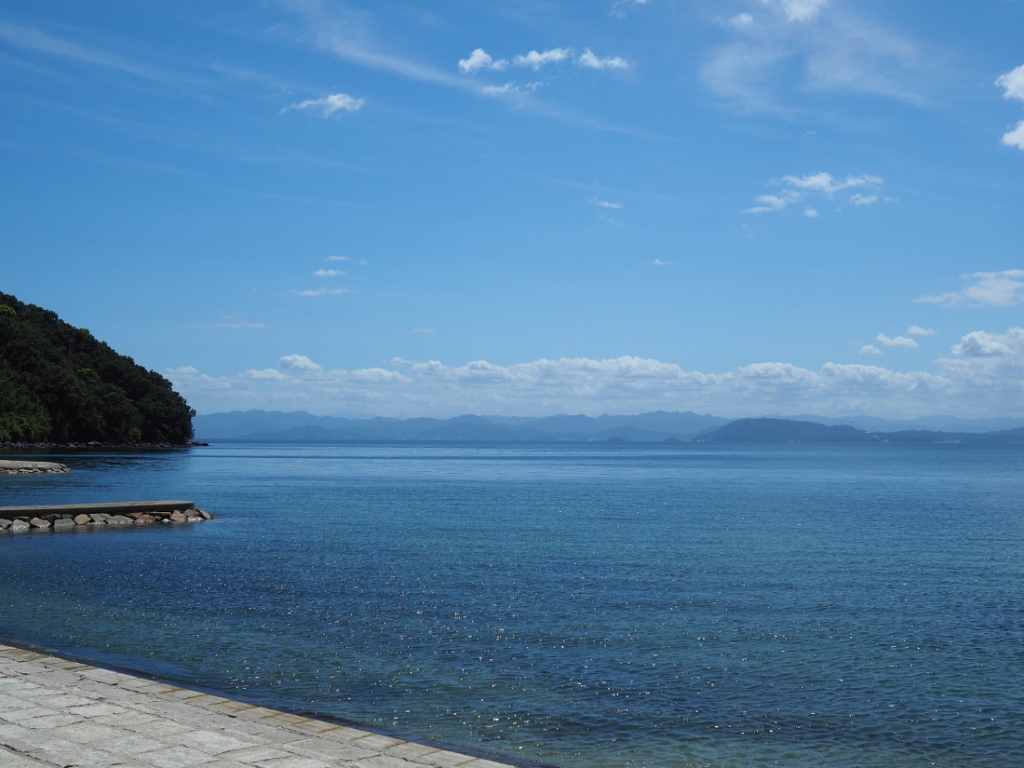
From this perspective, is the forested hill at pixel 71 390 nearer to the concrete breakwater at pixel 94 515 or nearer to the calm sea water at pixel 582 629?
the concrete breakwater at pixel 94 515

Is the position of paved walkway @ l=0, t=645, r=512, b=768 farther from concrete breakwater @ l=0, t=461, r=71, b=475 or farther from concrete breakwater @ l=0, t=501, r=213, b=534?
concrete breakwater @ l=0, t=461, r=71, b=475

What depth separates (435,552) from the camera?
29.4m

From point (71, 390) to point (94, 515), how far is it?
356 ft

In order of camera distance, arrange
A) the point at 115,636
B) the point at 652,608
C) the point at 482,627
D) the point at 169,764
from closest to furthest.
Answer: the point at 169,764, the point at 115,636, the point at 482,627, the point at 652,608

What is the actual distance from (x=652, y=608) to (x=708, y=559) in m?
9.11

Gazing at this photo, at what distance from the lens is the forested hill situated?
413 feet

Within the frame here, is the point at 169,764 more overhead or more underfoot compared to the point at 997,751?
more overhead

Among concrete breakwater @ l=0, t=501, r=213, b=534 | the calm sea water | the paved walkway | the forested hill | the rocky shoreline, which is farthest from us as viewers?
the forested hill

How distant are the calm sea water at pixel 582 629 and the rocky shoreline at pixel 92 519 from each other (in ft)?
5.91

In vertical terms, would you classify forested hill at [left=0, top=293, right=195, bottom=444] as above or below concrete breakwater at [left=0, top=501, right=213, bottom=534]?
above

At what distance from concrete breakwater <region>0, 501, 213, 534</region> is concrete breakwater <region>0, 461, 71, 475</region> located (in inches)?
1533

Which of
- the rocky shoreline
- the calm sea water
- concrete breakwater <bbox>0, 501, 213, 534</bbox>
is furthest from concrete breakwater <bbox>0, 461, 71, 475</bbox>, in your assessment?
the calm sea water

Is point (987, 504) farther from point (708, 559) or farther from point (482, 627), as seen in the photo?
point (482, 627)

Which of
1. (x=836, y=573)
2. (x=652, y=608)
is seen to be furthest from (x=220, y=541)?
(x=836, y=573)
